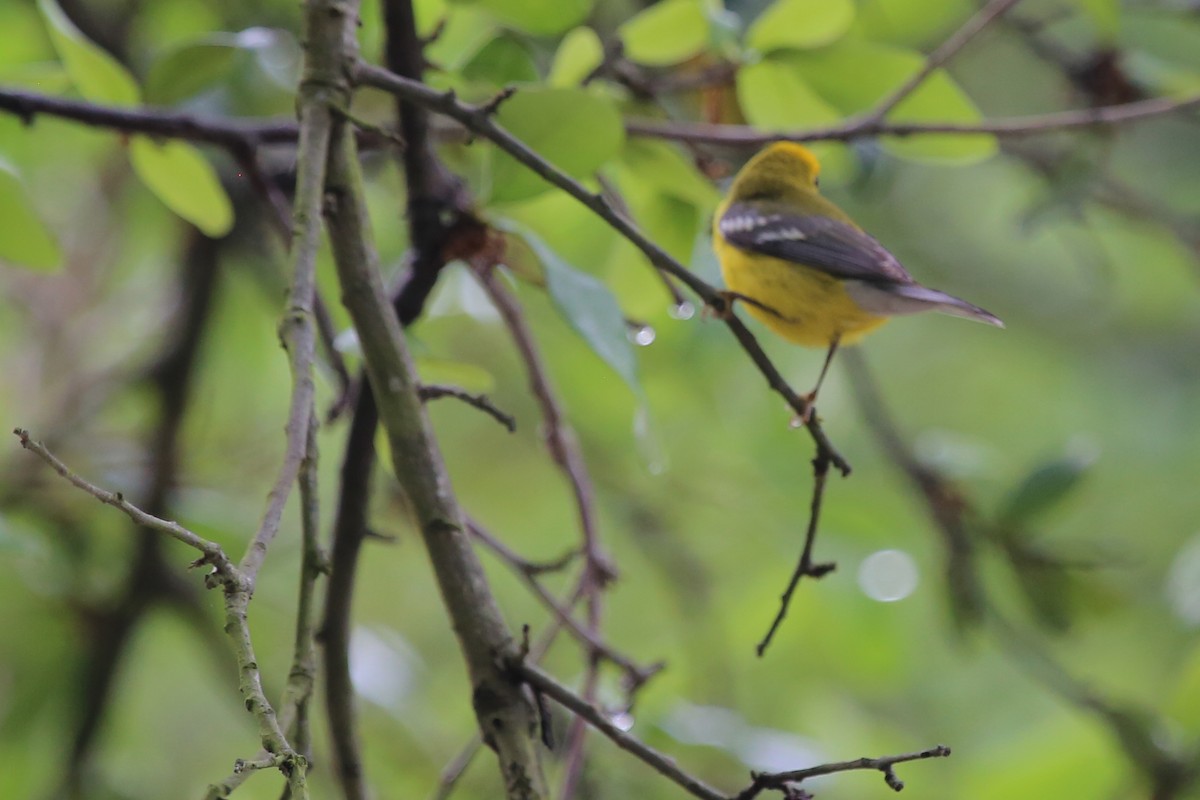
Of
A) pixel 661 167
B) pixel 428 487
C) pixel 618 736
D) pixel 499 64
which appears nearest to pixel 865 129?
pixel 661 167

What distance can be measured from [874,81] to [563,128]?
0.64 meters

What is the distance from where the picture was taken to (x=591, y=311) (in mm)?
1471

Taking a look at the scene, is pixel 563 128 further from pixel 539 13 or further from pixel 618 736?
pixel 618 736

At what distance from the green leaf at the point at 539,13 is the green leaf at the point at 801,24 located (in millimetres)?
294

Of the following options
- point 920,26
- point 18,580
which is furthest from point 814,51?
point 18,580

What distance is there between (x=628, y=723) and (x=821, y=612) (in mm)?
1169

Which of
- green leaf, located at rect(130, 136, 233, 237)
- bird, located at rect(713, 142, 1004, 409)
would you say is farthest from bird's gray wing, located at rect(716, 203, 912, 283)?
green leaf, located at rect(130, 136, 233, 237)

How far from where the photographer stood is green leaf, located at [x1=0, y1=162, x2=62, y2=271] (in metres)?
1.54

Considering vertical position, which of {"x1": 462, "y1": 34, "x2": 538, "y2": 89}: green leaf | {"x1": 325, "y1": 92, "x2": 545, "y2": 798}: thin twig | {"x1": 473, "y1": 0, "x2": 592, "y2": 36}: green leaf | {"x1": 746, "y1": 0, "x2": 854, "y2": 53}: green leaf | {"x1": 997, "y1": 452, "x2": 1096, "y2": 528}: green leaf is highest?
{"x1": 997, "y1": 452, "x2": 1096, "y2": 528}: green leaf

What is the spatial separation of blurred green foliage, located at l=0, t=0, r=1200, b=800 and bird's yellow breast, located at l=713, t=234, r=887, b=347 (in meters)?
0.15

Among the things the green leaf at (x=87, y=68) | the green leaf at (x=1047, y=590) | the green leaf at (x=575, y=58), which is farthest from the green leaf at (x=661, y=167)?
the green leaf at (x=1047, y=590)

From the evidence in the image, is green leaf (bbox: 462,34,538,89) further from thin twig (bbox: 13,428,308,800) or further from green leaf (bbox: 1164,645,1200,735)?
green leaf (bbox: 1164,645,1200,735)

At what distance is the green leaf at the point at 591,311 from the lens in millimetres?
1423

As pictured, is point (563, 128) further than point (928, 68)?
No
